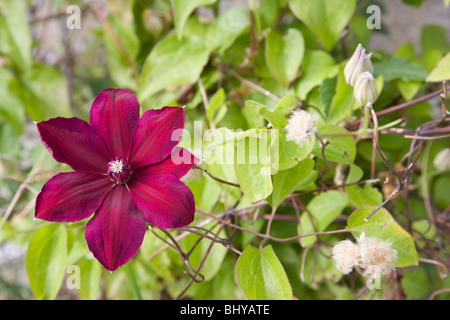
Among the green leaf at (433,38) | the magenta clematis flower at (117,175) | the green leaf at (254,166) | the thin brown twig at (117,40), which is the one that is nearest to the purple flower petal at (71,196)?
Answer: the magenta clematis flower at (117,175)

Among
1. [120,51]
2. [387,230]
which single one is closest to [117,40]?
[120,51]

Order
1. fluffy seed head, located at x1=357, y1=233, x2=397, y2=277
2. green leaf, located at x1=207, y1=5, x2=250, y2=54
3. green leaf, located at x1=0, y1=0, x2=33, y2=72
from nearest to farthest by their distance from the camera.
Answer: fluffy seed head, located at x1=357, y1=233, x2=397, y2=277 < green leaf, located at x1=207, y1=5, x2=250, y2=54 < green leaf, located at x1=0, y1=0, x2=33, y2=72

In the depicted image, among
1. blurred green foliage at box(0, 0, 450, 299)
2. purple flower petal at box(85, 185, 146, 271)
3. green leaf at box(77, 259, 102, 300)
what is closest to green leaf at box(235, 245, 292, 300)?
blurred green foliage at box(0, 0, 450, 299)

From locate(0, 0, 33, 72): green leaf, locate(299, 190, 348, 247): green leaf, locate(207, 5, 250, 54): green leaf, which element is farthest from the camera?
locate(0, 0, 33, 72): green leaf

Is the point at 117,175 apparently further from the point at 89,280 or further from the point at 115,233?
the point at 89,280

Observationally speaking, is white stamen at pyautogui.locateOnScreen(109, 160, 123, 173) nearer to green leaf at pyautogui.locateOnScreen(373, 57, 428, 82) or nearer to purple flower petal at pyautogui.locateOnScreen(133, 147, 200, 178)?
purple flower petal at pyautogui.locateOnScreen(133, 147, 200, 178)

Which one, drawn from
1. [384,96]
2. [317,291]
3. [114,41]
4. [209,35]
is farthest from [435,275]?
[114,41]

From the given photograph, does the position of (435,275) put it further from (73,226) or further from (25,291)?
(25,291)
